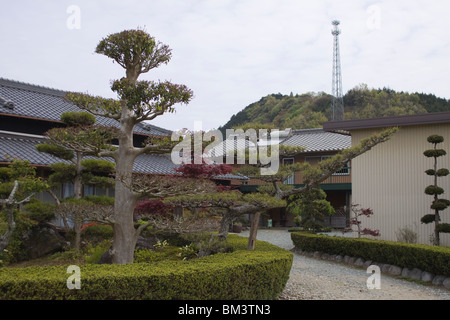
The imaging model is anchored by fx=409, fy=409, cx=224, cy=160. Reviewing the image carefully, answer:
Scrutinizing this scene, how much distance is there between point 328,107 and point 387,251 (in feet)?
102

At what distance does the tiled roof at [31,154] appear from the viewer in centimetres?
1171

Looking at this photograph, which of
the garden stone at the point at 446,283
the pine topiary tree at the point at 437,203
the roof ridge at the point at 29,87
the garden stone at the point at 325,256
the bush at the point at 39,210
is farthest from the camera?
the roof ridge at the point at 29,87

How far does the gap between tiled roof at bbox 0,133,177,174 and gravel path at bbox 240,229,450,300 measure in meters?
5.14

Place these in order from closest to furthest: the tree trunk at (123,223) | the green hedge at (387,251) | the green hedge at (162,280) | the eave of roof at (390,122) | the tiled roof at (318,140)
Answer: the green hedge at (162,280), the tree trunk at (123,223), the green hedge at (387,251), the eave of roof at (390,122), the tiled roof at (318,140)

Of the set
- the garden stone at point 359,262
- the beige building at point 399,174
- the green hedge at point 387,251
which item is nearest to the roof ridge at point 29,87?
the beige building at point 399,174

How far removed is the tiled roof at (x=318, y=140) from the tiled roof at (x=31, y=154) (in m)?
8.51

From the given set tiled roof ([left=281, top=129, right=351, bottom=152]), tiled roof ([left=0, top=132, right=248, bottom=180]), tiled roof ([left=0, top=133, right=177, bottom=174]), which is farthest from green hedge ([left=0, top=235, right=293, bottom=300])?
tiled roof ([left=281, top=129, right=351, bottom=152])

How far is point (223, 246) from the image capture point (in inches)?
334

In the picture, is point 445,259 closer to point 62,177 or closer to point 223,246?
point 223,246

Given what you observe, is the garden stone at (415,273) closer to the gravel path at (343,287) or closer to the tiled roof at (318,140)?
the gravel path at (343,287)

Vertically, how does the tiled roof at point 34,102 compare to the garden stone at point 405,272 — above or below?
above

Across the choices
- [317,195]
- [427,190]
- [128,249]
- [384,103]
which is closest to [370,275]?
[427,190]

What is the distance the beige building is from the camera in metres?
12.0

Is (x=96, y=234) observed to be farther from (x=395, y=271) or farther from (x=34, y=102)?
(x=395, y=271)
